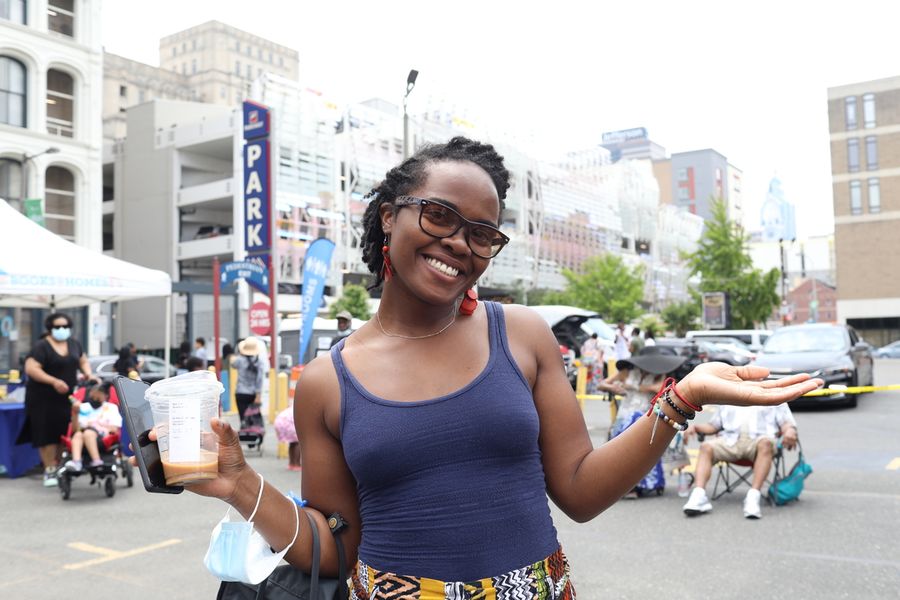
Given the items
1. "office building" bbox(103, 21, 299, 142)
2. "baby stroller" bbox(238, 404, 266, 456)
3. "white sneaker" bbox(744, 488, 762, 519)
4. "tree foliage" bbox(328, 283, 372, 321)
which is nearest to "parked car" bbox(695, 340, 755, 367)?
"baby stroller" bbox(238, 404, 266, 456)

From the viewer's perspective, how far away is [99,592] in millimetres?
5246

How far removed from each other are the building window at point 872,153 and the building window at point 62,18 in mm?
53755

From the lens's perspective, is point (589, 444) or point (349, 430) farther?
point (589, 444)

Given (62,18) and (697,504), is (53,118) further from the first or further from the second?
(697,504)

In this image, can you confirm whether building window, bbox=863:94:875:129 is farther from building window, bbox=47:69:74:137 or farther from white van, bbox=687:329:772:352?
building window, bbox=47:69:74:137

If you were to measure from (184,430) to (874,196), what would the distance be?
6628 cm

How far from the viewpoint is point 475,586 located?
164 cm

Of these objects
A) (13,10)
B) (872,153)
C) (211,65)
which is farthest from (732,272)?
(211,65)

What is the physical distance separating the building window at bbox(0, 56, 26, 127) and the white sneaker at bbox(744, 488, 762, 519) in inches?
1205

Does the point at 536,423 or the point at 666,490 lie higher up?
the point at 536,423

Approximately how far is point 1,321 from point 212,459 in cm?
2741

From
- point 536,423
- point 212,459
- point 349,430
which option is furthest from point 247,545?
point 536,423

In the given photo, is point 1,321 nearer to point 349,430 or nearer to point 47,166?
point 47,166

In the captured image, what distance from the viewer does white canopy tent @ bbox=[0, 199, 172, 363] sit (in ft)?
31.8
